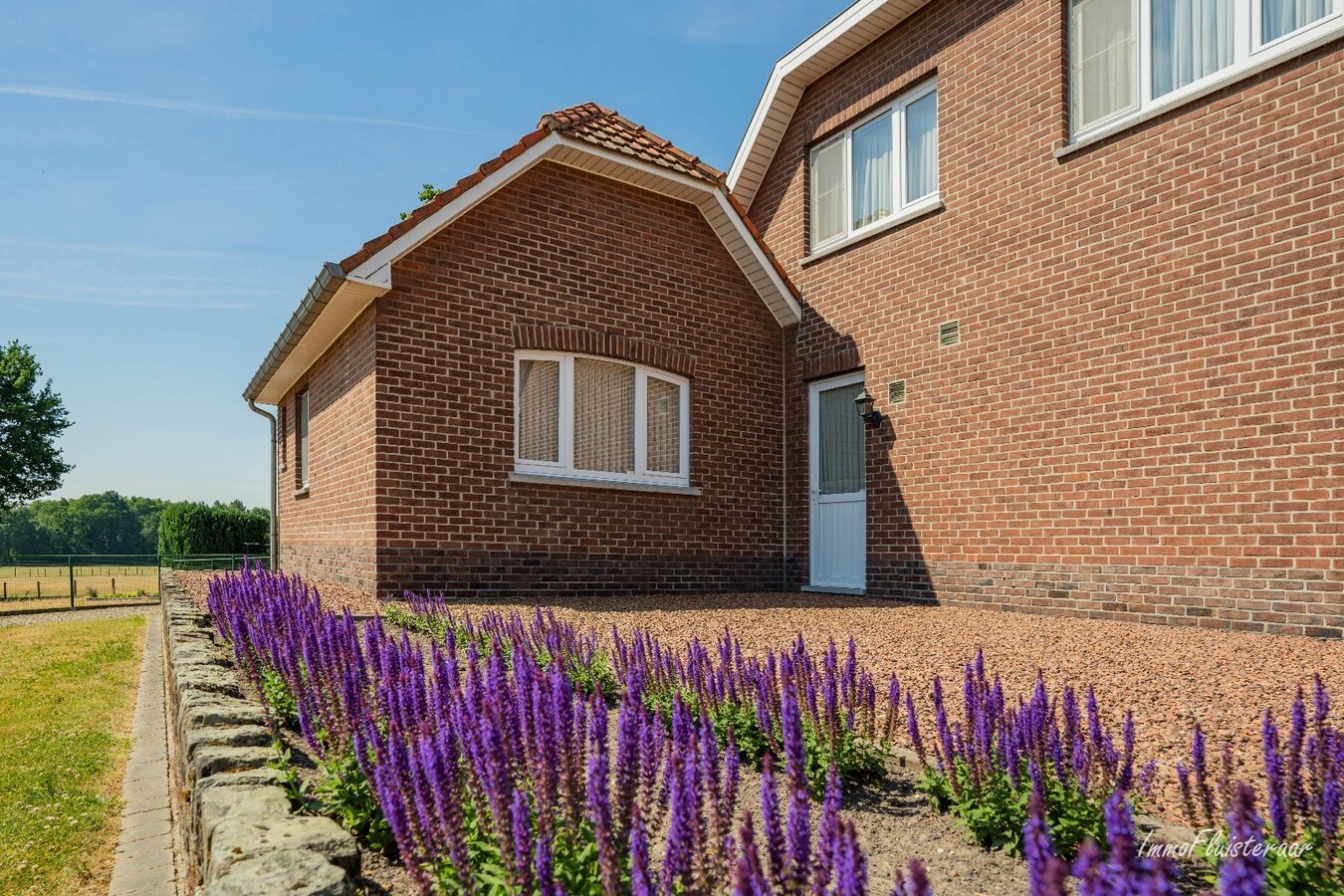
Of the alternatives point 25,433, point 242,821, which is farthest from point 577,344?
point 25,433

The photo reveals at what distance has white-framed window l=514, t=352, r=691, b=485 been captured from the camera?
9.62 metres

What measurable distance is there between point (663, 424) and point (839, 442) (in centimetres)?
229

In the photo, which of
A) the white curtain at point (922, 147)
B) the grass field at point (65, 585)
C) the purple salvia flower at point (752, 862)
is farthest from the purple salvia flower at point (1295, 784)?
the grass field at point (65, 585)

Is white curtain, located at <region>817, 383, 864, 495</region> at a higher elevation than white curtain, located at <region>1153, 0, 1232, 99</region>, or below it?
below

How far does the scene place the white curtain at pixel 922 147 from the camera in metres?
10.0

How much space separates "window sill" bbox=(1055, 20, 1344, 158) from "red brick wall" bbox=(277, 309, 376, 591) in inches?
286

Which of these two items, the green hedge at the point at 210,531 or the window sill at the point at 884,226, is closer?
the window sill at the point at 884,226

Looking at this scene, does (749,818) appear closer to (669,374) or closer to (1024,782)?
(1024,782)

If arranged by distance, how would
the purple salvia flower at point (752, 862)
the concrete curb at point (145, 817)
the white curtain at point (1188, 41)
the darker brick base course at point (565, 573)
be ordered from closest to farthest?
the purple salvia flower at point (752, 862)
the concrete curb at point (145, 817)
the white curtain at point (1188, 41)
the darker brick base course at point (565, 573)

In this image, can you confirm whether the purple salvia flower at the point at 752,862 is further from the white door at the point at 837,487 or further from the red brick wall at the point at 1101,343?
the white door at the point at 837,487

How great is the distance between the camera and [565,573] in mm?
9523

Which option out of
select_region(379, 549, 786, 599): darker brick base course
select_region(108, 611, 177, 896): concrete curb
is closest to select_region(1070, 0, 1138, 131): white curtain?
select_region(379, 549, 786, 599): darker brick base course

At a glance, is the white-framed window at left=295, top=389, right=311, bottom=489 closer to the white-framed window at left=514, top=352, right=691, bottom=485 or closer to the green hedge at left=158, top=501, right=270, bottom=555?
the white-framed window at left=514, top=352, right=691, bottom=485

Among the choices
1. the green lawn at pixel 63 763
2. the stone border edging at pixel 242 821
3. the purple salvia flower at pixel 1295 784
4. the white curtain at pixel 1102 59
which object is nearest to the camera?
the stone border edging at pixel 242 821
